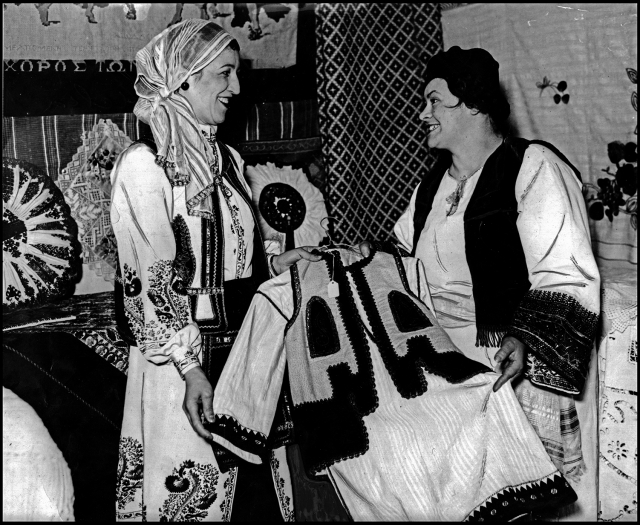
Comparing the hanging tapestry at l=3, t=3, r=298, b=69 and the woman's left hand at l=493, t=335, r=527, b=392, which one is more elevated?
the hanging tapestry at l=3, t=3, r=298, b=69

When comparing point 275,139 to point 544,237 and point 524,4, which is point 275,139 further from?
point 544,237

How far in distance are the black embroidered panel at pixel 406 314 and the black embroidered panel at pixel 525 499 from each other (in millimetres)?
586

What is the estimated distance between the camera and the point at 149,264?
2.42 meters

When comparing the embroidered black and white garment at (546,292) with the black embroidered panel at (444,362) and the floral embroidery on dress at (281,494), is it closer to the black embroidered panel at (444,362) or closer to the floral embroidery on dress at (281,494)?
the black embroidered panel at (444,362)

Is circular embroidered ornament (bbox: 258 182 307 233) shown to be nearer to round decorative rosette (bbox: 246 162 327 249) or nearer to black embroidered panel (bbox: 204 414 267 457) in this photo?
round decorative rosette (bbox: 246 162 327 249)

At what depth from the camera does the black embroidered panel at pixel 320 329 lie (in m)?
2.63

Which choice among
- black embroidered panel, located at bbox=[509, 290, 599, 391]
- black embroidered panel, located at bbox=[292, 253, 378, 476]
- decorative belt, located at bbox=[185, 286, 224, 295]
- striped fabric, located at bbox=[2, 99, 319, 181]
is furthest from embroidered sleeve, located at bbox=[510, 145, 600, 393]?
striped fabric, located at bbox=[2, 99, 319, 181]

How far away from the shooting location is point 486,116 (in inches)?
115

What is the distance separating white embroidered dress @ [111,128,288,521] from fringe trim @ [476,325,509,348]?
84cm

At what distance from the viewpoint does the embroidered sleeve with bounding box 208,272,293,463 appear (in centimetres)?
250

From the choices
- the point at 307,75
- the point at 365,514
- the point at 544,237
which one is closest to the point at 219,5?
→ the point at 307,75

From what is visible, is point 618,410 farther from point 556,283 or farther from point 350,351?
point 350,351

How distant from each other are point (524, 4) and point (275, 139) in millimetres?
1316

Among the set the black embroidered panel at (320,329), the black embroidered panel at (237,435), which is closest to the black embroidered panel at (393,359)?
the black embroidered panel at (320,329)
